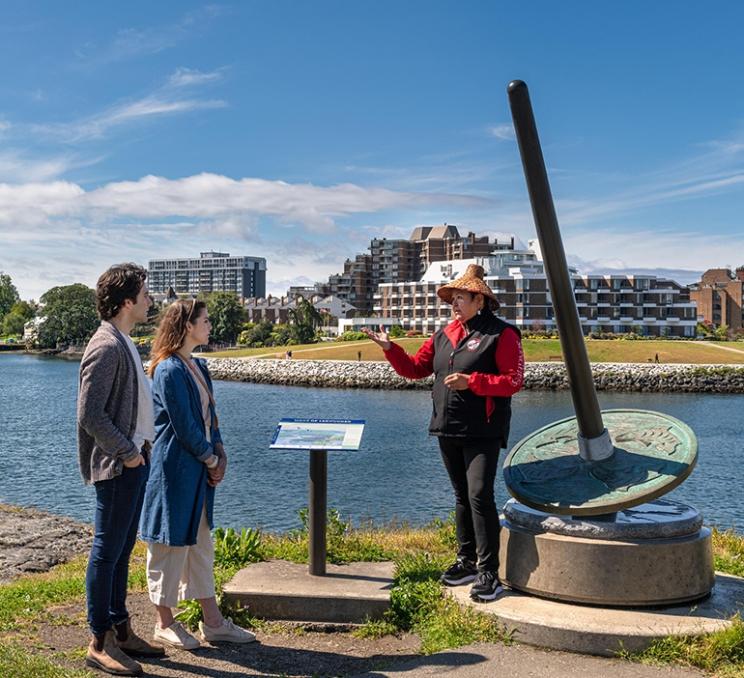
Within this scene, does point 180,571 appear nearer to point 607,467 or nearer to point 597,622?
point 597,622

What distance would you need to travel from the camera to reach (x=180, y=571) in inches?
221

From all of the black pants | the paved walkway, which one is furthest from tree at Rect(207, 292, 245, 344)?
the paved walkway

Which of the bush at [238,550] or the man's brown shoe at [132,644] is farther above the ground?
the bush at [238,550]

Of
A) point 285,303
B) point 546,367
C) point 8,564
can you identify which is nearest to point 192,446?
point 8,564

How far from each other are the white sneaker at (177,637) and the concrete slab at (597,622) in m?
1.83

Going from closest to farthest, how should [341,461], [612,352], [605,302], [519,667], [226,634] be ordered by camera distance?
[519,667]
[226,634]
[341,461]
[612,352]
[605,302]

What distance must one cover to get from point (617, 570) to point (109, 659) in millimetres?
3232

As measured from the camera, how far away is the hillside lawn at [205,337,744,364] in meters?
71.1

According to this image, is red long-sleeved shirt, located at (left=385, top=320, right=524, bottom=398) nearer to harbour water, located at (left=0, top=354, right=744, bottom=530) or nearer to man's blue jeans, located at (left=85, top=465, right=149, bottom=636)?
man's blue jeans, located at (left=85, top=465, right=149, bottom=636)

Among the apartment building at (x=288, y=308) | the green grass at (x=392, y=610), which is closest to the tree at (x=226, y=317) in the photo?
the apartment building at (x=288, y=308)

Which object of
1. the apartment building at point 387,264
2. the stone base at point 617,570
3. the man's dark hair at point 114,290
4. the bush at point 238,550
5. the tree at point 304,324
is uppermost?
the apartment building at point 387,264

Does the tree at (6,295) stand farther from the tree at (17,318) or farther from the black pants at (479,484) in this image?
the black pants at (479,484)

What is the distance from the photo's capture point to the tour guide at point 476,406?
6.08 m

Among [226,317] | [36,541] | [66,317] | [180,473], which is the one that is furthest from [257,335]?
[180,473]
